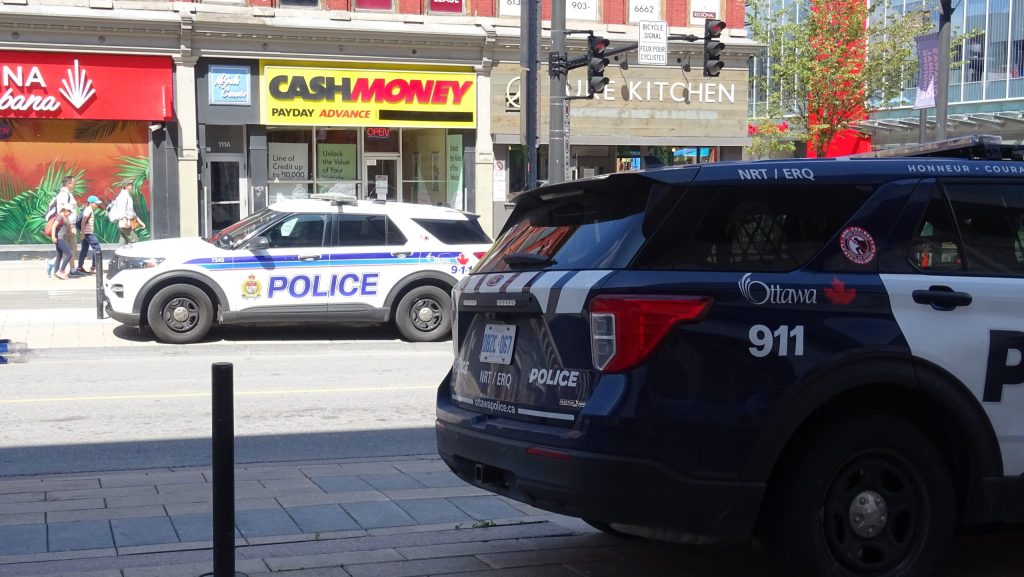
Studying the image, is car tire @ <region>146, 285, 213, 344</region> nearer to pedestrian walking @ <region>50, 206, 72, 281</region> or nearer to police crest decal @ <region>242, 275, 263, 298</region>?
police crest decal @ <region>242, 275, 263, 298</region>

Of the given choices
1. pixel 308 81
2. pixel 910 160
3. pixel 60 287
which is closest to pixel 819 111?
pixel 308 81

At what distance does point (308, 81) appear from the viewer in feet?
86.4

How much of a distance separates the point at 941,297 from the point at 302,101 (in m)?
22.9

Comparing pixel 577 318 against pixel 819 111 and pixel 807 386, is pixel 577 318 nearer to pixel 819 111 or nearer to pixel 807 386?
pixel 807 386

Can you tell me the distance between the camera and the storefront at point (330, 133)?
85.3 feet

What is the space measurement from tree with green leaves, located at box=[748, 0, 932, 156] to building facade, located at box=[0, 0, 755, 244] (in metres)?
2.35

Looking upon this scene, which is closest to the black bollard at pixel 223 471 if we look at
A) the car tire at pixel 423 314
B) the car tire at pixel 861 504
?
the car tire at pixel 861 504

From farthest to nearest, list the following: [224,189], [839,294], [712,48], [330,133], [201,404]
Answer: [330,133] → [224,189] → [712,48] → [201,404] → [839,294]

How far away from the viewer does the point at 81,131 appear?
2475cm

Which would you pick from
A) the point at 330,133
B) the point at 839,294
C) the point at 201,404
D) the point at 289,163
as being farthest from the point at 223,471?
the point at 330,133

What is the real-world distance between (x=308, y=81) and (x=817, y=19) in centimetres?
1377

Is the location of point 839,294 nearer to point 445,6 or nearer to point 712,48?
point 712,48

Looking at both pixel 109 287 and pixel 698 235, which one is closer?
pixel 698 235

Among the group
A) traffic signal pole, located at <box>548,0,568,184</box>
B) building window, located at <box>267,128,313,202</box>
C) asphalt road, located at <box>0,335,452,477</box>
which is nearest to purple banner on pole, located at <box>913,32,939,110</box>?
traffic signal pole, located at <box>548,0,568,184</box>
